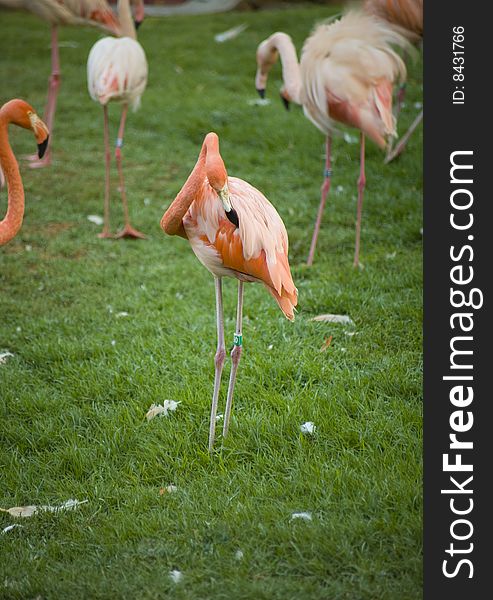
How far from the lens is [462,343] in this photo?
307 centimetres

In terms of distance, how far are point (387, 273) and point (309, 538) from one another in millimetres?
2864

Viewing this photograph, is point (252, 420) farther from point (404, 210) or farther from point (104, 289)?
point (404, 210)

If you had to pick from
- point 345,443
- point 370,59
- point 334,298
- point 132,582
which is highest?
point 370,59

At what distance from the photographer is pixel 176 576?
285 cm

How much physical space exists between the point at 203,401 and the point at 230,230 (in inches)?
42.8

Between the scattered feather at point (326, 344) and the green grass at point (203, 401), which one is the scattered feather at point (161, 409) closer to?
the green grass at point (203, 401)

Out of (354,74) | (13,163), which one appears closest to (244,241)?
(13,163)

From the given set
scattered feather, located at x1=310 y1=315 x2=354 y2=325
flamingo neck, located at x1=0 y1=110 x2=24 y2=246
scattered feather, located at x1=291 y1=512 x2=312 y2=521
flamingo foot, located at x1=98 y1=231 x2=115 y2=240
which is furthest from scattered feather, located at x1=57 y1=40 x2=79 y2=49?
scattered feather, located at x1=291 y1=512 x2=312 y2=521

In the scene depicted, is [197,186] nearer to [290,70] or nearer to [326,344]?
[326,344]

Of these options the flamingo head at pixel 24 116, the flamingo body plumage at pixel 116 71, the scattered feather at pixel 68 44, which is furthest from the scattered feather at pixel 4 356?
the scattered feather at pixel 68 44

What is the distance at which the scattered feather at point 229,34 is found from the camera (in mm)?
11367

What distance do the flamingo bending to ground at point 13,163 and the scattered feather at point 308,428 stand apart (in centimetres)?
171

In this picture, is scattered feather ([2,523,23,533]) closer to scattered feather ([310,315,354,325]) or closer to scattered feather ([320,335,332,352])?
scattered feather ([320,335,332,352])

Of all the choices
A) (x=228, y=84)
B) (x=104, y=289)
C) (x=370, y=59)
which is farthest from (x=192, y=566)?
(x=228, y=84)
